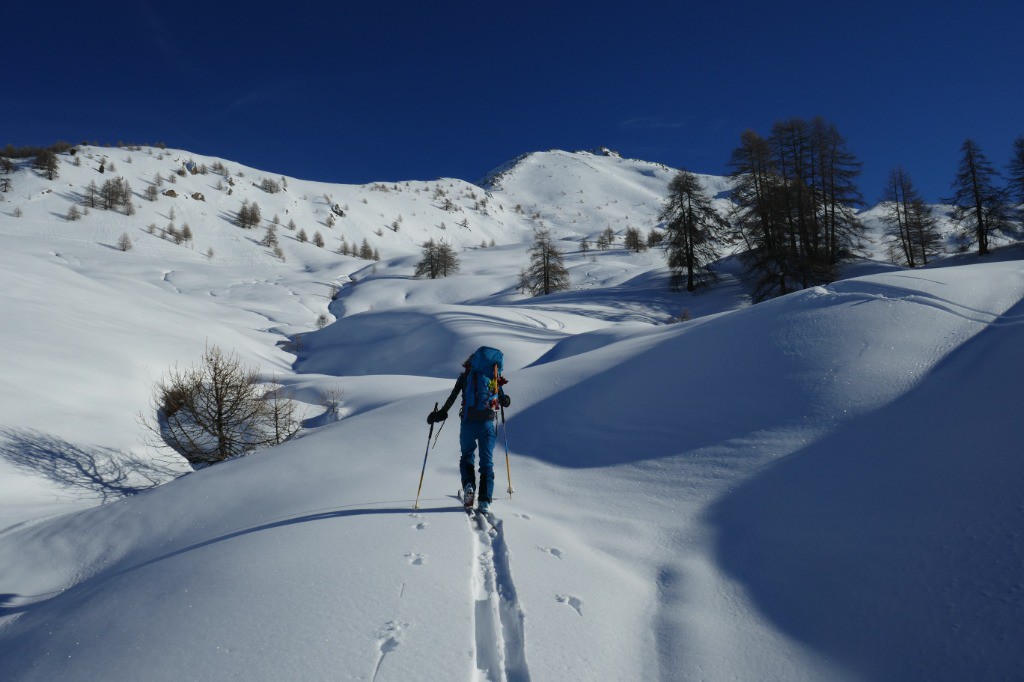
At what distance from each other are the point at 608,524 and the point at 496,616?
76.4 inches

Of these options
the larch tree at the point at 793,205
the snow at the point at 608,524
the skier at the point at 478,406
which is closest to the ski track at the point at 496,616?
the snow at the point at 608,524

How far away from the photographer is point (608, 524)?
4.60 m

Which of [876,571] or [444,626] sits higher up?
[444,626]

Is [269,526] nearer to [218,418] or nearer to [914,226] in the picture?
[218,418]

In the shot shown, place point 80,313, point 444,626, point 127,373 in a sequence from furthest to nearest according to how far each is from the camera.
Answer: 1. point 80,313
2. point 127,373
3. point 444,626

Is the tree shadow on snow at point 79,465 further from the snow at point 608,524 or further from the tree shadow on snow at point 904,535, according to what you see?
the tree shadow on snow at point 904,535

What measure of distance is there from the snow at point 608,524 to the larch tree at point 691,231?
20129 millimetres

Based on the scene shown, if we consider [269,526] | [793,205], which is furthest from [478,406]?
[793,205]

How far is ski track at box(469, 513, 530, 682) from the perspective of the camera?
2.55 metres

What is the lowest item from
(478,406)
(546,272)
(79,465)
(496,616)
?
(79,465)

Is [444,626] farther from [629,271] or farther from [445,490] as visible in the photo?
[629,271]

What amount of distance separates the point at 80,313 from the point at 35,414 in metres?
10.0

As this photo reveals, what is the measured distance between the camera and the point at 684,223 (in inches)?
1159

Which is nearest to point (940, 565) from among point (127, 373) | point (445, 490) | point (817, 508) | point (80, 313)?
point (817, 508)
